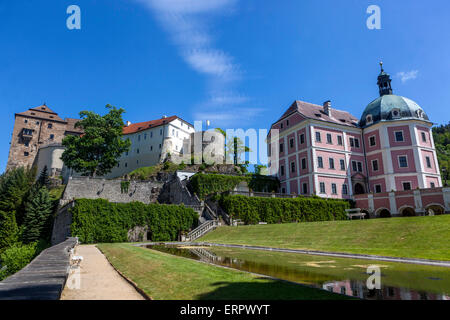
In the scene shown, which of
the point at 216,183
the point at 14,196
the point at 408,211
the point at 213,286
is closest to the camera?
the point at 213,286

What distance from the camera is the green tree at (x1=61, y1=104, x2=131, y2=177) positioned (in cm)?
4847

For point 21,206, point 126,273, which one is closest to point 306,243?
point 126,273

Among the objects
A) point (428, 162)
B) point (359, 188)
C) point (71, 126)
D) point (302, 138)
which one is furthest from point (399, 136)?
point (71, 126)

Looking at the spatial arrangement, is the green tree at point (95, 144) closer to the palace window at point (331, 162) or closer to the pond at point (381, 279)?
the palace window at point (331, 162)

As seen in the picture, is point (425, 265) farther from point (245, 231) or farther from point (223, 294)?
point (245, 231)

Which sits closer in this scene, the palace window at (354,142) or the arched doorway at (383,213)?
the arched doorway at (383,213)

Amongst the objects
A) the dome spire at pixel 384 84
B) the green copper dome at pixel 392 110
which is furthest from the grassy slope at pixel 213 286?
the dome spire at pixel 384 84

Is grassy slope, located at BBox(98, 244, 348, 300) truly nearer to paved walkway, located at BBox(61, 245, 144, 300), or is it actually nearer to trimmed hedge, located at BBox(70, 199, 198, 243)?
paved walkway, located at BBox(61, 245, 144, 300)

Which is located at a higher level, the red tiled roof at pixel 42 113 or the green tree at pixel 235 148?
the red tiled roof at pixel 42 113

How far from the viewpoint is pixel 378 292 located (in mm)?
6242

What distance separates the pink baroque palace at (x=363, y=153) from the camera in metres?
40.4

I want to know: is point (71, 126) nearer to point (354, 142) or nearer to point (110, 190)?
point (110, 190)

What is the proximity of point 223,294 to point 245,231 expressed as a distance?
20485mm

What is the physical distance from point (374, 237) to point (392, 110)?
116 feet
